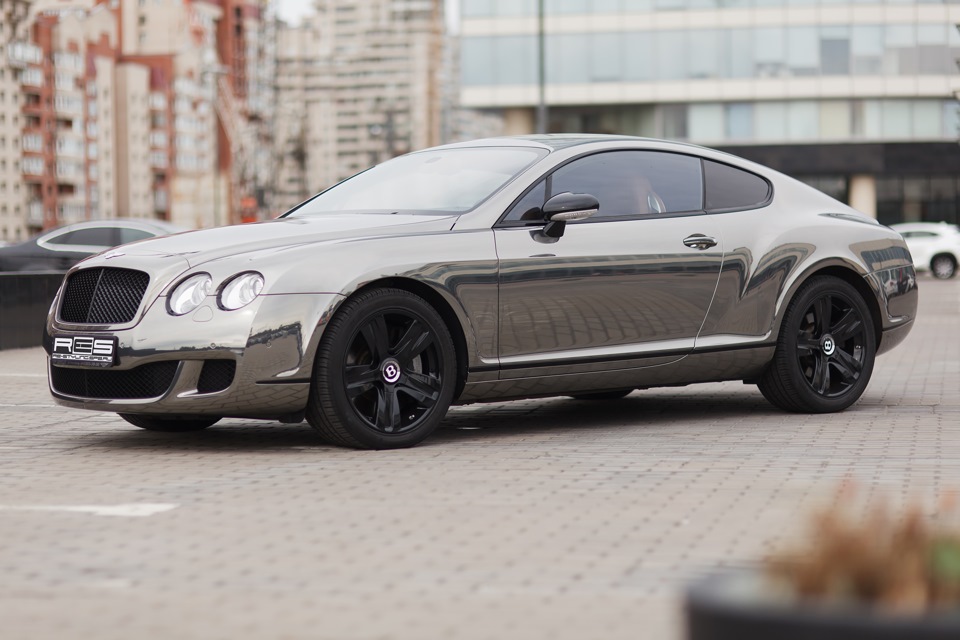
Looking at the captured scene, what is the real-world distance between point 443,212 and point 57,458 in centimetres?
222

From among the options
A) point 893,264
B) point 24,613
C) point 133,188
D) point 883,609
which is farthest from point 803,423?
point 133,188

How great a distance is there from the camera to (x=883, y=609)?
99.4 inches

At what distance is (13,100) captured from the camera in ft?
449

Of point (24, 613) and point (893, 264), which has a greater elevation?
point (893, 264)

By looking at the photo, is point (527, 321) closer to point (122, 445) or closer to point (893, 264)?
point (122, 445)

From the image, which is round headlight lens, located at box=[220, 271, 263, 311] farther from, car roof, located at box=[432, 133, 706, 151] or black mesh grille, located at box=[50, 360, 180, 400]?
car roof, located at box=[432, 133, 706, 151]

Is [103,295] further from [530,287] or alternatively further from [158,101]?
[158,101]

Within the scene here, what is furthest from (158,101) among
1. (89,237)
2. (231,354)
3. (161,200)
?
(231,354)

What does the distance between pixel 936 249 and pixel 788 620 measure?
151ft

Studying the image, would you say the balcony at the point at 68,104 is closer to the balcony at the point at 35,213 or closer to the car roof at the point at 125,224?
the balcony at the point at 35,213

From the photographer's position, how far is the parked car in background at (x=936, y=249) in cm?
4659

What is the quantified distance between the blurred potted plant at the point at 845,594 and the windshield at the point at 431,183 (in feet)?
17.9

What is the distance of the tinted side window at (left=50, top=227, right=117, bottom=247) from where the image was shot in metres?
20.7

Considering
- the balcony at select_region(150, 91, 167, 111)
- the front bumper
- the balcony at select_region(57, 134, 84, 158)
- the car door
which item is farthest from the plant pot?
the balcony at select_region(150, 91, 167, 111)
